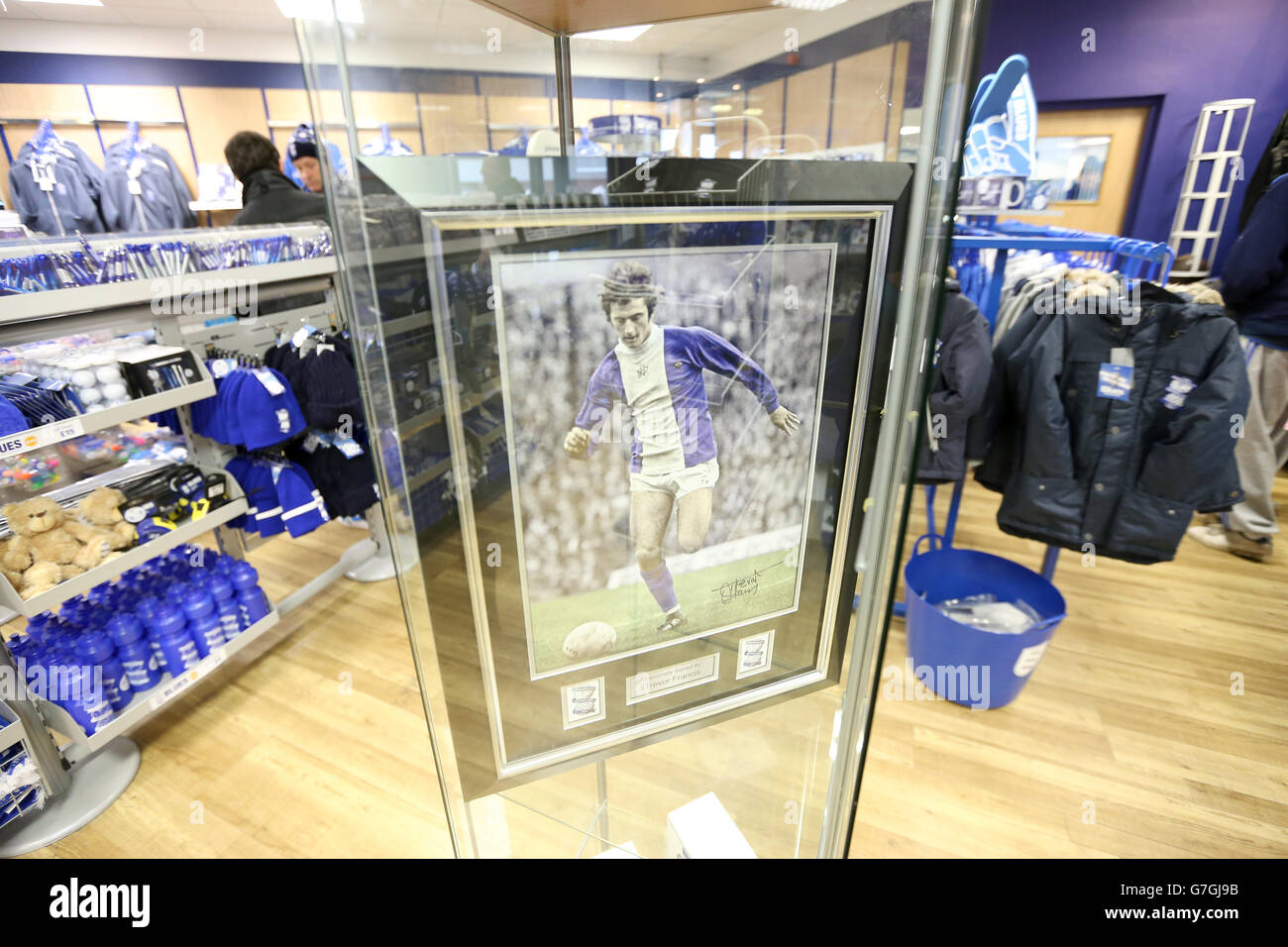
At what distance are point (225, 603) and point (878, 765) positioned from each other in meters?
2.21

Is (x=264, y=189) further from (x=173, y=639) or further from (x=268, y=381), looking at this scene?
(x=173, y=639)

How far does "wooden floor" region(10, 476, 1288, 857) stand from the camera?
3.88 feet

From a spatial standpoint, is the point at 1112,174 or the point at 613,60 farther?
the point at 1112,174

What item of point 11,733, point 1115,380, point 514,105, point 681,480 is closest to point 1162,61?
point 1115,380

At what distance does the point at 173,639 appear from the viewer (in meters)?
1.95

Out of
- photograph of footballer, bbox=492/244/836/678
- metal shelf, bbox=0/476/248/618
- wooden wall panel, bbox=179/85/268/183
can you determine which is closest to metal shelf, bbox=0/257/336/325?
metal shelf, bbox=0/476/248/618

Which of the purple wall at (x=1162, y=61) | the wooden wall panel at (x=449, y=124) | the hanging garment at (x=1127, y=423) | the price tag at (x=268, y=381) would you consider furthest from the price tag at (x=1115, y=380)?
the purple wall at (x=1162, y=61)

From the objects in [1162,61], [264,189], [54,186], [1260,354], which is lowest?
[1260,354]

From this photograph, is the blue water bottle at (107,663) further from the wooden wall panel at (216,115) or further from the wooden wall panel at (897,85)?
the wooden wall panel at (216,115)

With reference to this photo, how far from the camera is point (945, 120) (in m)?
0.48

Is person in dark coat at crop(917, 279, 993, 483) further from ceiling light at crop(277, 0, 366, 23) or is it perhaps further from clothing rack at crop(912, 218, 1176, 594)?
ceiling light at crop(277, 0, 366, 23)

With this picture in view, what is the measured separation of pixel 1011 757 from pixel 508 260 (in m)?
2.17
